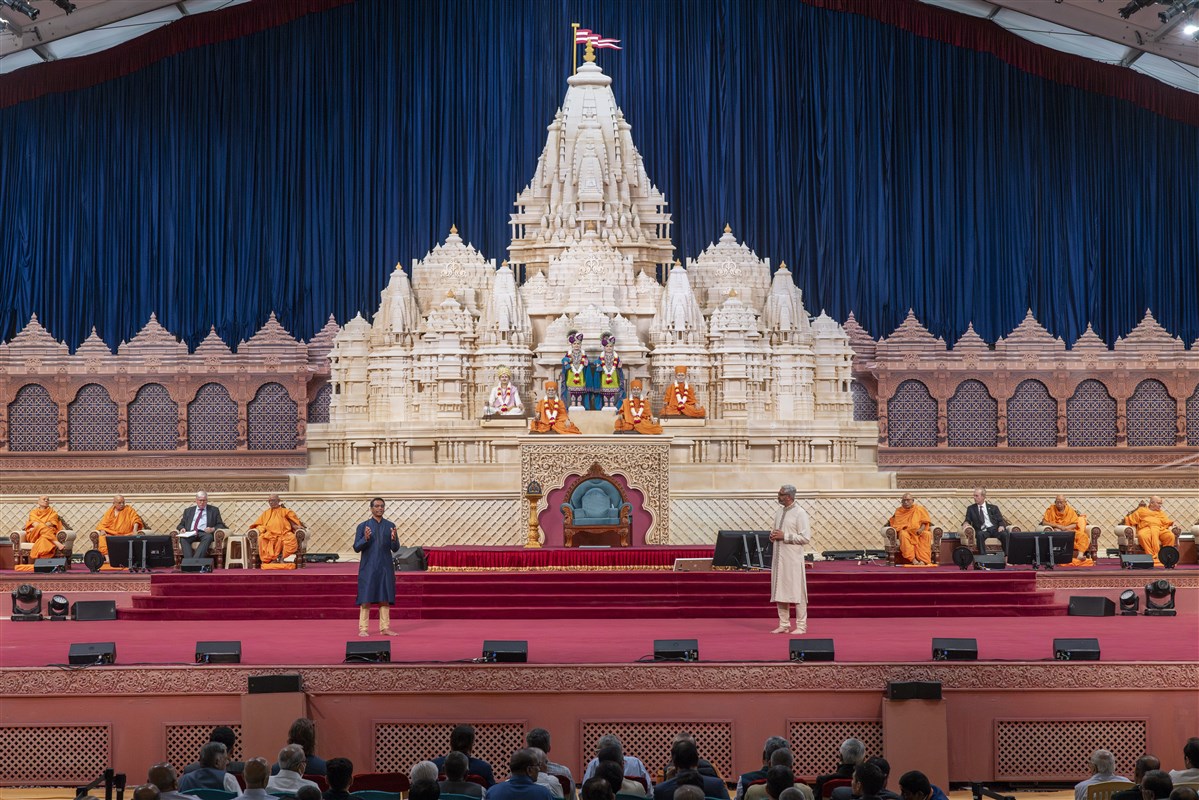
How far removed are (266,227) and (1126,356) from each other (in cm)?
1395

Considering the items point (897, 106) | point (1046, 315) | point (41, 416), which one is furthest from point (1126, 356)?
point (41, 416)

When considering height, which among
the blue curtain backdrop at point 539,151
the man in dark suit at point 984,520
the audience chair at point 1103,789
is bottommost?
the audience chair at point 1103,789

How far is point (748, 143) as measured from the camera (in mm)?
26594

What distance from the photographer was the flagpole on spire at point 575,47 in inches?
986

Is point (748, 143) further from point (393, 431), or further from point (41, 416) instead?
point (41, 416)

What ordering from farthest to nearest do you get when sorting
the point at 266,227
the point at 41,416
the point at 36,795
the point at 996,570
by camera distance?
the point at 266,227
the point at 41,416
the point at 996,570
the point at 36,795

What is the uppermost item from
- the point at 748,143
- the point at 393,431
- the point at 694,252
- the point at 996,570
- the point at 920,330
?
the point at 748,143

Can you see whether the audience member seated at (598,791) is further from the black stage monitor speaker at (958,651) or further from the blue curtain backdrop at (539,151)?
the blue curtain backdrop at (539,151)

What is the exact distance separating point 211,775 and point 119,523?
404 inches

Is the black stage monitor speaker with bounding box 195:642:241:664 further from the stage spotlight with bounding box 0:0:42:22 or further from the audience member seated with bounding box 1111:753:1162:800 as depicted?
the stage spotlight with bounding box 0:0:42:22

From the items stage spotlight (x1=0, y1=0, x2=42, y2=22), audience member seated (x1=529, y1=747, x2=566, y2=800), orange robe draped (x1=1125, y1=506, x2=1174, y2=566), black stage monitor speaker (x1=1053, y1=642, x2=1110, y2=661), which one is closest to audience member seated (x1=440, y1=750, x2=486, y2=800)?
audience member seated (x1=529, y1=747, x2=566, y2=800)

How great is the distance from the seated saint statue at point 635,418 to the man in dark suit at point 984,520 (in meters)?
4.32

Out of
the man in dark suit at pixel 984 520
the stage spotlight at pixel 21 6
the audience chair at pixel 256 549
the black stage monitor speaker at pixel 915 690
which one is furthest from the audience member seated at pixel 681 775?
the stage spotlight at pixel 21 6

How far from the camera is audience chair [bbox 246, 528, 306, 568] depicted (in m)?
15.1
